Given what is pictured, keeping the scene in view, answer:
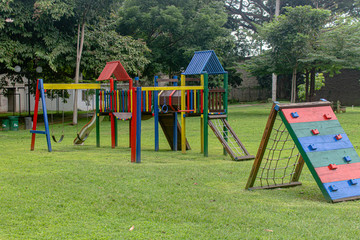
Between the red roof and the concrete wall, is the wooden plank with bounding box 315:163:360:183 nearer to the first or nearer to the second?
the red roof

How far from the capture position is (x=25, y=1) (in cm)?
2055

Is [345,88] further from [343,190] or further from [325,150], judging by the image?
[343,190]

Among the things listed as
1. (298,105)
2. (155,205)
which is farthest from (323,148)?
(155,205)

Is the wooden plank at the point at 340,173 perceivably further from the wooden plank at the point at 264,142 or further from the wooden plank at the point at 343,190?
the wooden plank at the point at 264,142

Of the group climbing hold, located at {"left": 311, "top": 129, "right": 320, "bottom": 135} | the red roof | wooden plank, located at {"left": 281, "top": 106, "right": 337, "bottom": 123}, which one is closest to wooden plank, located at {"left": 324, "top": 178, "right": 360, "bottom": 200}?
climbing hold, located at {"left": 311, "top": 129, "right": 320, "bottom": 135}

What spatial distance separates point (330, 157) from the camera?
603 centimetres

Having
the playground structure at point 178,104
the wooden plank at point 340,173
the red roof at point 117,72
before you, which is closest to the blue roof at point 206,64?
the playground structure at point 178,104

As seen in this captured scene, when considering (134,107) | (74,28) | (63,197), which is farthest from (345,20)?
(63,197)

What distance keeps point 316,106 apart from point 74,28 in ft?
60.4

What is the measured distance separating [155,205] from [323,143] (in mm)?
2481

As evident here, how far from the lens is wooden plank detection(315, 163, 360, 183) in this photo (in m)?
5.82

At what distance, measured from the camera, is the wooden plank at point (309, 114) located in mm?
6152

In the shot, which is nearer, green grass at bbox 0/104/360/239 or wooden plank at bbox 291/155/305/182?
green grass at bbox 0/104/360/239

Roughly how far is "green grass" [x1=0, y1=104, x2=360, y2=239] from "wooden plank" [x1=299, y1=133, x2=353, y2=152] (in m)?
0.72
